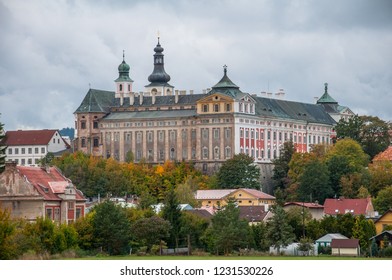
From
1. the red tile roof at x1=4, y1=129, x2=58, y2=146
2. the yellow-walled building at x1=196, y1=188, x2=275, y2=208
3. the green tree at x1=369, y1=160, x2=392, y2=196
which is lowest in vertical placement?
the yellow-walled building at x1=196, y1=188, x2=275, y2=208

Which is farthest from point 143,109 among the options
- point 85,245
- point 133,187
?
point 85,245

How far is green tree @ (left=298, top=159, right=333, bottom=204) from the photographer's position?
13625 centimetres

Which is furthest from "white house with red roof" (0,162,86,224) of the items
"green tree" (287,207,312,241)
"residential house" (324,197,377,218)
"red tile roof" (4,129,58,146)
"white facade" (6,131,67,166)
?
"red tile roof" (4,129,58,146)

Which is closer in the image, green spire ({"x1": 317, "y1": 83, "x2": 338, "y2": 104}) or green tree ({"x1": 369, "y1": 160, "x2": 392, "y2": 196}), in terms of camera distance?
green tree ({"x1": 369, "y1": 160, "x2": 392, "y2": 196})

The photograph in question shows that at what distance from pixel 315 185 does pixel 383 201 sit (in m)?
13.8

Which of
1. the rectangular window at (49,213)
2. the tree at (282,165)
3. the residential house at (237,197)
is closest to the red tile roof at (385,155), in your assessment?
the tree at (282,165)

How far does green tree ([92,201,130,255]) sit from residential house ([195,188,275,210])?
4613cm

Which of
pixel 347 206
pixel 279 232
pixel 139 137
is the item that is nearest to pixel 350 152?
pixel 139 137

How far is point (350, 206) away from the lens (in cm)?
12312

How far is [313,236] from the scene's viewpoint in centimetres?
9875

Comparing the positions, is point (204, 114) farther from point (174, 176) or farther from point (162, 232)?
point (162, 232)

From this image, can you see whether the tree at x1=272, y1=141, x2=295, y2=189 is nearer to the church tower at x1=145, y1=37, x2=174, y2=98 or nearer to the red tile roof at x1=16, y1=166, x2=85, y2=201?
the church tower at x1=145, y1=37, x2=174, y2=98

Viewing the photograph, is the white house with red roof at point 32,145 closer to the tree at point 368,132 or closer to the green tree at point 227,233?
the tree at point 368,132

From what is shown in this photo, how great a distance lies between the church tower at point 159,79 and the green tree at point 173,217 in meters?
80.9
